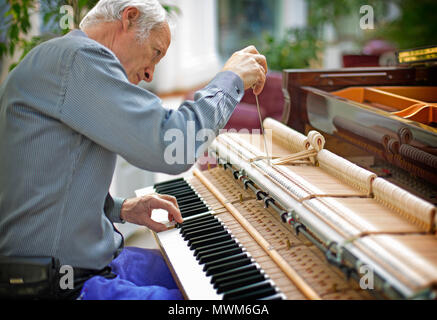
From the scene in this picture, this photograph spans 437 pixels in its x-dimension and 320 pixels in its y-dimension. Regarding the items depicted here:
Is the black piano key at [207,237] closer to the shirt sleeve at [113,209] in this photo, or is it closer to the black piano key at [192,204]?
the black piano key at [192,204]

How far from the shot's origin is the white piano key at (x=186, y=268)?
4.70 feet

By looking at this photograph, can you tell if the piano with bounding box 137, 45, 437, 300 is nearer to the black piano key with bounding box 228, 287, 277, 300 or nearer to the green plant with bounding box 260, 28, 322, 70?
the black piano key with bounding box 228, 287, 277, 300

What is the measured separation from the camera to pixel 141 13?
1.61 meters

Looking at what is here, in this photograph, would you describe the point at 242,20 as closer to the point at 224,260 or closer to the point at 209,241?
→ the point at 209,241

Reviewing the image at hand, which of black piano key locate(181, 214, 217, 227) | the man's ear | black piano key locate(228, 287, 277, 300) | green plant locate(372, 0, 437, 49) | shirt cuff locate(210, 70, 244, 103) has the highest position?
green plant locate(372, 0, 437, 49)

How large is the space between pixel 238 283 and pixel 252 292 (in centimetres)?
Result: 7

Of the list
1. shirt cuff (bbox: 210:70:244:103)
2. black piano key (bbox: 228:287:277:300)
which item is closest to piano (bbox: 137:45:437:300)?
black piano key (bbox: 228:287:277:300)

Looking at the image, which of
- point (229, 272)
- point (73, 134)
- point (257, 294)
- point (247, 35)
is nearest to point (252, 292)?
point (257, 294)

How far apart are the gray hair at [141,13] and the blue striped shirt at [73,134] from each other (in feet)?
0.43

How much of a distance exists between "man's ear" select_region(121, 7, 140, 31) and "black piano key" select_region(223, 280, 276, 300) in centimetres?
102

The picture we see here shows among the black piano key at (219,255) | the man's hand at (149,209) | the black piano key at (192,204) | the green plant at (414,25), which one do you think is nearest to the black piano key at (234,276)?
the black piano key at (219,255)

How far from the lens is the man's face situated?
5.41 ft

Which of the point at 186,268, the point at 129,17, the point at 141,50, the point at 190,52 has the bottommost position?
the point at 186,268

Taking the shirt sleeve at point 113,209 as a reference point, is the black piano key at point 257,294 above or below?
below
